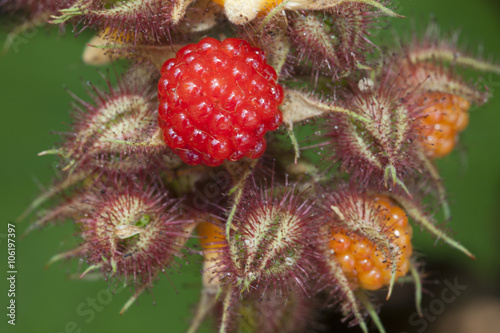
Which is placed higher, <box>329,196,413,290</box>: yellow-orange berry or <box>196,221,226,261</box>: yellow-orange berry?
<box>196,221,226,261</box>: yellow-orange berry

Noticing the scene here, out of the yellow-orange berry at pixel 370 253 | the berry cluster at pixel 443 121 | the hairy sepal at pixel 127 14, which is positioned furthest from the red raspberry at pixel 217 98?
the berry cluster at pixel 443 121

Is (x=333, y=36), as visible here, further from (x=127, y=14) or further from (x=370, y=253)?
(x=370, y=253)

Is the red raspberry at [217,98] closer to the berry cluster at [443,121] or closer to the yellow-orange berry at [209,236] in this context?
the yellow-orange berry at [209,236]

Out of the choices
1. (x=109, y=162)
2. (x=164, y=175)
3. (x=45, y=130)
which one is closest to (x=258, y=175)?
(x=164, y=175)

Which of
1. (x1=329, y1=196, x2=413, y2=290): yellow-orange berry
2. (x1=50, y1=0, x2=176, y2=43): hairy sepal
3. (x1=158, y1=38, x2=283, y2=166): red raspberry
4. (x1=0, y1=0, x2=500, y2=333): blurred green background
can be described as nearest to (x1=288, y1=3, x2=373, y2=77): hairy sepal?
(x1=158, y1=38, x2=283, y2=166): red raspberry

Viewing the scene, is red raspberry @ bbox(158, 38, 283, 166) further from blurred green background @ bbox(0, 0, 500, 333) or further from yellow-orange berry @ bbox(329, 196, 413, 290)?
blurred green background @ bbox(0, 0, 500, 333)

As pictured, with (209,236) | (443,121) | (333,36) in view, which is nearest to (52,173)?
(209,236)
